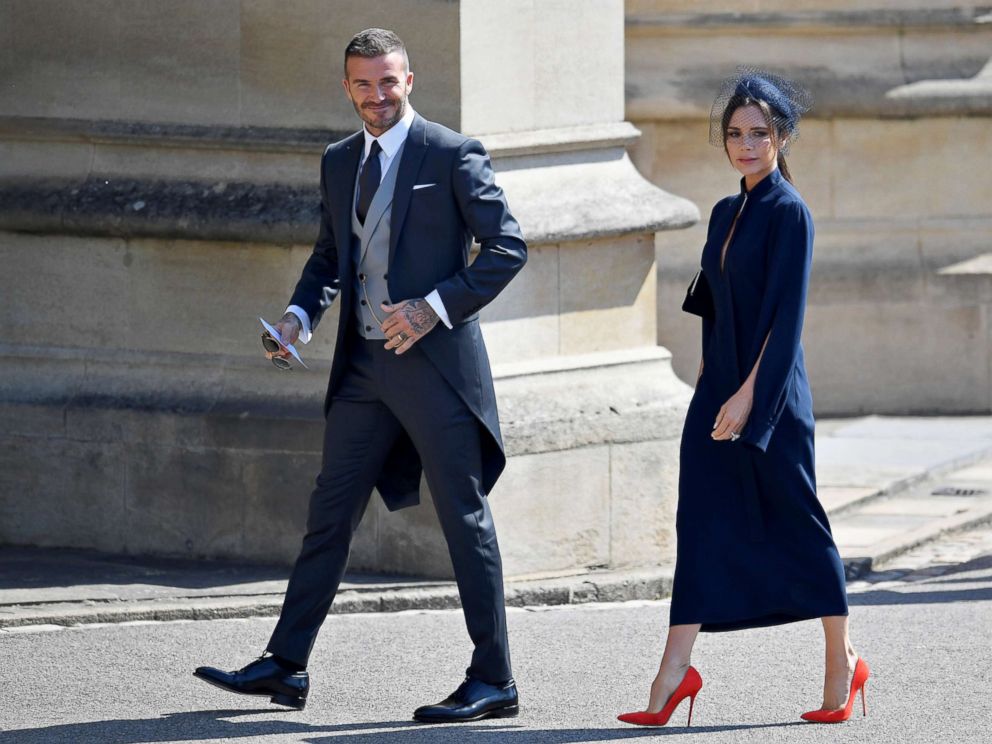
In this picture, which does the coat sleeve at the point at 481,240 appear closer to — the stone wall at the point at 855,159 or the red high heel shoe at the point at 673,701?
the red high heel shoe at the point at 673,701

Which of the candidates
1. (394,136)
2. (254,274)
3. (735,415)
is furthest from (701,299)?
(254,274)

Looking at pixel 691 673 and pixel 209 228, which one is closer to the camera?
pixel 691 673

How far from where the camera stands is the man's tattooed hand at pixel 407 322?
638cm

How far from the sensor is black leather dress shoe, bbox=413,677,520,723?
256 inches

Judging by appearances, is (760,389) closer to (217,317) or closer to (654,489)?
(654,489)

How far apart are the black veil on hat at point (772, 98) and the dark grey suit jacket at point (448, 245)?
27.4 inches

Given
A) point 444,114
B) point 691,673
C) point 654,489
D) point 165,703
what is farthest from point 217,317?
point 691,673

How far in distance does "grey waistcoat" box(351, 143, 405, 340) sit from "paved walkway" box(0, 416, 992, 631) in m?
1.85

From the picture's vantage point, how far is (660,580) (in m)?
8.65

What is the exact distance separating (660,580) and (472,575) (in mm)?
2211

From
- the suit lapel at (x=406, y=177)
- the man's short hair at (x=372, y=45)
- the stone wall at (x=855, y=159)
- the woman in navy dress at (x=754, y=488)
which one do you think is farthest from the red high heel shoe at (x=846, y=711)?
the stone wall at (x=855, y=159)

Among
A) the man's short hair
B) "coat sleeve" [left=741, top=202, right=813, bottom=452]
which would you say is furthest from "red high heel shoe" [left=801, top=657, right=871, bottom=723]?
the man's short hair

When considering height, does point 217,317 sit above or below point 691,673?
above

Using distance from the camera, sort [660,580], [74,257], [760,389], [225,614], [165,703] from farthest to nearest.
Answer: [74,257], [660,580], [225,614], [165,703], [760,389]
